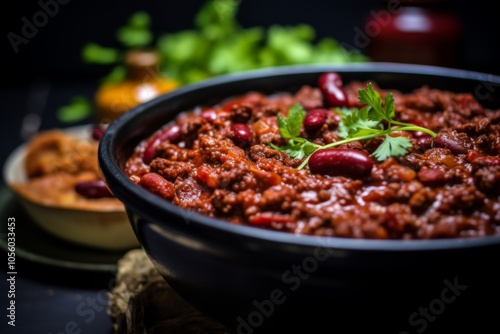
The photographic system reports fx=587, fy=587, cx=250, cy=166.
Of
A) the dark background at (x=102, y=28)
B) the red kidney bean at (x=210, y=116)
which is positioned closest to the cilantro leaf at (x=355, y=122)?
the red kidney bean at (x=210, y=116)

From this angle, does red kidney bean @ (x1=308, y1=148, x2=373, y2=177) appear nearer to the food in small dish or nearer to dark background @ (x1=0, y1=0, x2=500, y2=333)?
the food in small dish

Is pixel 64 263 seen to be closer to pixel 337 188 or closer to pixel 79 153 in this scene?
pixel 79 153

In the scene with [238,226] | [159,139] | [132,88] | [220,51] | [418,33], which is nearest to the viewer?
[238,226]

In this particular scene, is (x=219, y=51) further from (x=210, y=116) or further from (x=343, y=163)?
(x=343, y=163)

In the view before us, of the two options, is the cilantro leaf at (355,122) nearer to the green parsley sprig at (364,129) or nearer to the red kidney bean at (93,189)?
the green parsley sprig at (364,129)

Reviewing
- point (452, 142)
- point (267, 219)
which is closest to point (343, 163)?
point (267, 219)
